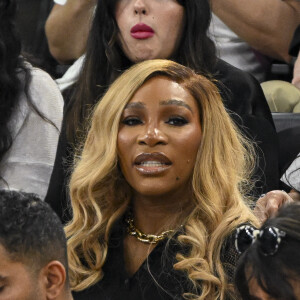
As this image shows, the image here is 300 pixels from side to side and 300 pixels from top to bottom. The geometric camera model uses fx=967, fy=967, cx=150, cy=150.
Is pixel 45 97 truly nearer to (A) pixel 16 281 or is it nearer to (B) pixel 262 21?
(B) pixel 262 21

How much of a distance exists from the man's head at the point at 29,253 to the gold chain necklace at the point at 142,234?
46 cm

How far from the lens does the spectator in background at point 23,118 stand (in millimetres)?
3205

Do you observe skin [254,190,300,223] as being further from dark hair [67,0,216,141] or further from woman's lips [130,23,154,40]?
woman's lips [130,23,154,40]

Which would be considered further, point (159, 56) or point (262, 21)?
point (262, 21)

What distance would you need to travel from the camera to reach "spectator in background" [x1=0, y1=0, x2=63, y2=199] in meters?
3.21

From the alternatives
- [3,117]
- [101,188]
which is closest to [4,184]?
[3,117]

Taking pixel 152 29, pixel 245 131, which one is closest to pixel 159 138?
pixel 245 131

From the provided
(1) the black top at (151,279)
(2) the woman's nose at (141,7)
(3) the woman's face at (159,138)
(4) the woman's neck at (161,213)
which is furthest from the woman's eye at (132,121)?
(2) the woman's nose at (141,7)

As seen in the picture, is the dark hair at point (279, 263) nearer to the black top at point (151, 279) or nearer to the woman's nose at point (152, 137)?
the black top at point (151, 279)

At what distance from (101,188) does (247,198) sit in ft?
1.43

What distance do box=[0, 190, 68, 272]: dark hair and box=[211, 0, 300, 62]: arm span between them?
184cm

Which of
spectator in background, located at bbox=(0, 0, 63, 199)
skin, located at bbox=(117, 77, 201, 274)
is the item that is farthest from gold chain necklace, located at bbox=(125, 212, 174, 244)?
spectator in background, located at bbox=(0, 0, 63, 199)

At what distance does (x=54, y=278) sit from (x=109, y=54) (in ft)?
4.00

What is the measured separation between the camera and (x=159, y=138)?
8.76ft
